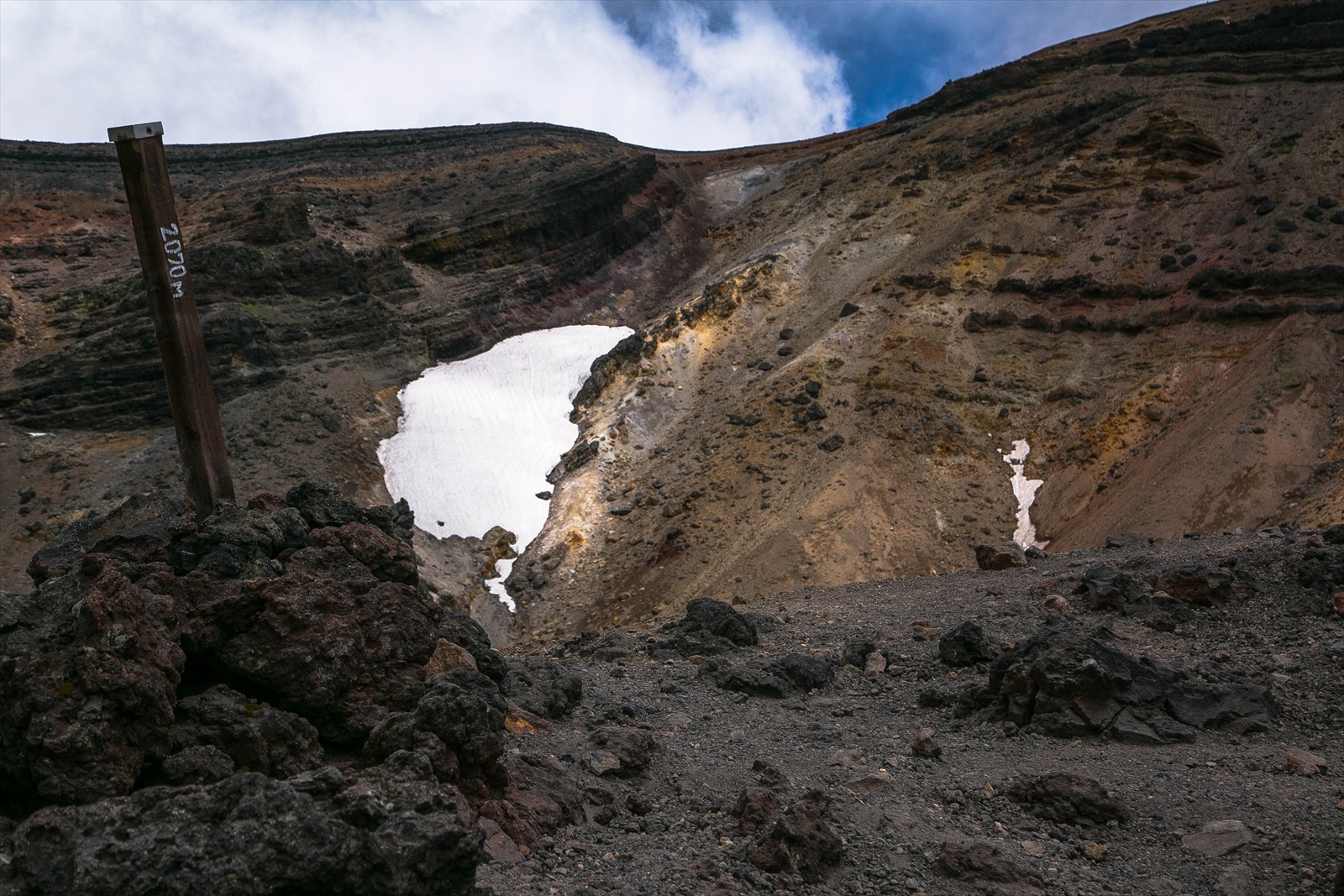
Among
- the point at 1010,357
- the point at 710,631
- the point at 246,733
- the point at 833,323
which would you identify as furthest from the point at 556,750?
the point at 833,323

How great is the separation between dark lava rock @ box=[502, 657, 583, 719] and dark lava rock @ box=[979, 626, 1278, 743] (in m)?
3.69

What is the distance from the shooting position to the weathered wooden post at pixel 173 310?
28.3 ft

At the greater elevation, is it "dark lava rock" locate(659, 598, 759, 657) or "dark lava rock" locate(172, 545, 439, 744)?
"dark lava rock" locate(659, 598, 759, 657)

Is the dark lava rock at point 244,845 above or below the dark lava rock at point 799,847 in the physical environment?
above

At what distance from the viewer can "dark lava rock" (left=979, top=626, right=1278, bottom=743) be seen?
7875 millimetres

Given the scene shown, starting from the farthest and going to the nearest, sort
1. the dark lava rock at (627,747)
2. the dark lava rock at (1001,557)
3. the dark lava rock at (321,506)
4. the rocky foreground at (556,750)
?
the dark lava rock at (1001,557), the dark lava rock at (321,506), the dark lava rock at (627,747), the rocky foreground at (556,750)

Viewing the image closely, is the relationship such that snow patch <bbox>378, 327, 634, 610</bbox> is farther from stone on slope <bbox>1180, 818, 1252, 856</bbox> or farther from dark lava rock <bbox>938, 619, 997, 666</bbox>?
stone on slope <bbox>1180, 818, 1252, 856</bbox>

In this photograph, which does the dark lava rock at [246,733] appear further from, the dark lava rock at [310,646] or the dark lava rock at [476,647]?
the dark lava rock at [476,647]

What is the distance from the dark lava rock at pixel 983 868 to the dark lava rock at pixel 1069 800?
0.82 metres

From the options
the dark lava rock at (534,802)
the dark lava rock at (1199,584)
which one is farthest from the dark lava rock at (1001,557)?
the dark lava rock at (534,802)

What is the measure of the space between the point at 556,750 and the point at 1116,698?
4.42m

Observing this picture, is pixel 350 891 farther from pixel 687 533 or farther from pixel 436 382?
pixel 436 382

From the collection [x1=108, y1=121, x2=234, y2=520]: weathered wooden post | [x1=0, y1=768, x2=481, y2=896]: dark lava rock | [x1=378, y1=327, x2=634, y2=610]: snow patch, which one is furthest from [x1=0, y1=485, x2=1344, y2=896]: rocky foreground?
[x1=378, y1=327, x2=634, y2=610]: snow patch

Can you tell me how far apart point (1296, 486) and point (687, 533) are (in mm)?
11872
